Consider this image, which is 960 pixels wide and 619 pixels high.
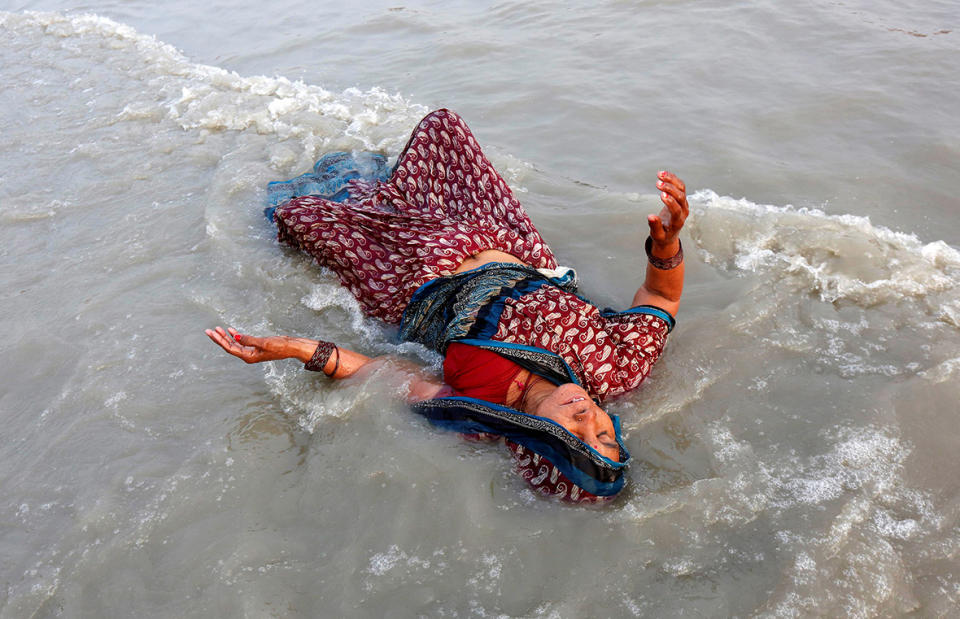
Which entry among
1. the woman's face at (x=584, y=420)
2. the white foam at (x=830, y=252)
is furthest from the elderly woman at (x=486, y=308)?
the white foam at (x=830, y=252)

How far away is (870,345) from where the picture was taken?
287 cm

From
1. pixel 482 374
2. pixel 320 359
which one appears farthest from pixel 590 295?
pixel 320 359

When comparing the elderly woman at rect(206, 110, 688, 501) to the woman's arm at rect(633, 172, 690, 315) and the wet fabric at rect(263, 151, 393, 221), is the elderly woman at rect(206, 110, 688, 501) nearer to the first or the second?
the woman's arm at rect(633, 172, 690, 315)

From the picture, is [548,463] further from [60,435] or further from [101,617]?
[60,435]

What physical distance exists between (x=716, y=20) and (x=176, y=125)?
5.39 m

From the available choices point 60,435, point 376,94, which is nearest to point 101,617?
point 60,435

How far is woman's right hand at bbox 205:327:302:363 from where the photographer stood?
2717 mm

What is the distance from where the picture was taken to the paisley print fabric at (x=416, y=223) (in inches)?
132

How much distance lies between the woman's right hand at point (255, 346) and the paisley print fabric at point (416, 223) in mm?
652

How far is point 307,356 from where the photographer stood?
115 inches

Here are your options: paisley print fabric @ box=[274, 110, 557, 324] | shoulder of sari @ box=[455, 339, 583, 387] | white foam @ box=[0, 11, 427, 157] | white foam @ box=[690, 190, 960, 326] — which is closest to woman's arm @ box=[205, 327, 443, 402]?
shoulder of sari @ box=[455, 339, 583, 387]

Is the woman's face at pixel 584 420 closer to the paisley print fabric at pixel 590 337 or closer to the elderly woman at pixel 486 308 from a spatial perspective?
the elderly woman at pixel 486 308

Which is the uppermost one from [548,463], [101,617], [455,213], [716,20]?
[716,20]

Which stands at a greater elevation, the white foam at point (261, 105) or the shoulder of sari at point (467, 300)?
the white foam at point (261, 105)
